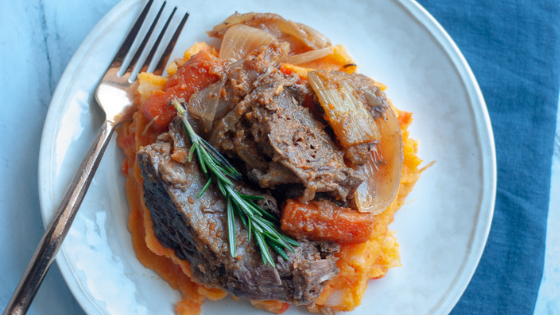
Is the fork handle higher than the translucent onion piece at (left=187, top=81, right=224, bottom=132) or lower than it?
lower

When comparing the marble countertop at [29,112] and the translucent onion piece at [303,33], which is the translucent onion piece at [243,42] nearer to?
the translucent onion piece at [303,33]

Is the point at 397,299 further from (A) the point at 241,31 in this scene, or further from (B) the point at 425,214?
(A) the point at 241,31

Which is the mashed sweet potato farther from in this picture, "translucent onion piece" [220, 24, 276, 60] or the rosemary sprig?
the rosemary sprig

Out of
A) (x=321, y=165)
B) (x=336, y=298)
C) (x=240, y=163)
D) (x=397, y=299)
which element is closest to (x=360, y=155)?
(x=321, y=165)

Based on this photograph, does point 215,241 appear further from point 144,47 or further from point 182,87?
point 144,47

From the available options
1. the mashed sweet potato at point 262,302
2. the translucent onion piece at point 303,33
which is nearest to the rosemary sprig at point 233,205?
the mashed sweet potato at point 262,302

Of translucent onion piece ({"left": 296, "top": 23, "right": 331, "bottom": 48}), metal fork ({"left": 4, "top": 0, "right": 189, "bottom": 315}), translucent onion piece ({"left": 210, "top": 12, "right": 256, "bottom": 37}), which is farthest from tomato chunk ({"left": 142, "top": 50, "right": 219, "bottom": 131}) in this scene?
translucent onion piece ({"left": 296, "top": 23, "right": 331, "bottom": 48})

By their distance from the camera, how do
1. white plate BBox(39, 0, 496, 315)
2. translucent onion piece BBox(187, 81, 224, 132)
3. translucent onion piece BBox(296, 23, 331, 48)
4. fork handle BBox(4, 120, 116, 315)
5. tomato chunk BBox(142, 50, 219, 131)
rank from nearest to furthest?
fork handle BBox(4, 120, 116, 315), translucent onion piece BBox(187, 81, 224, 132), tomato chunk BBox(142, 50, 219, 131), white plate BBox(39, 0, 496, 315), translucent onion piece BBox(296, 23, 331, 48)
